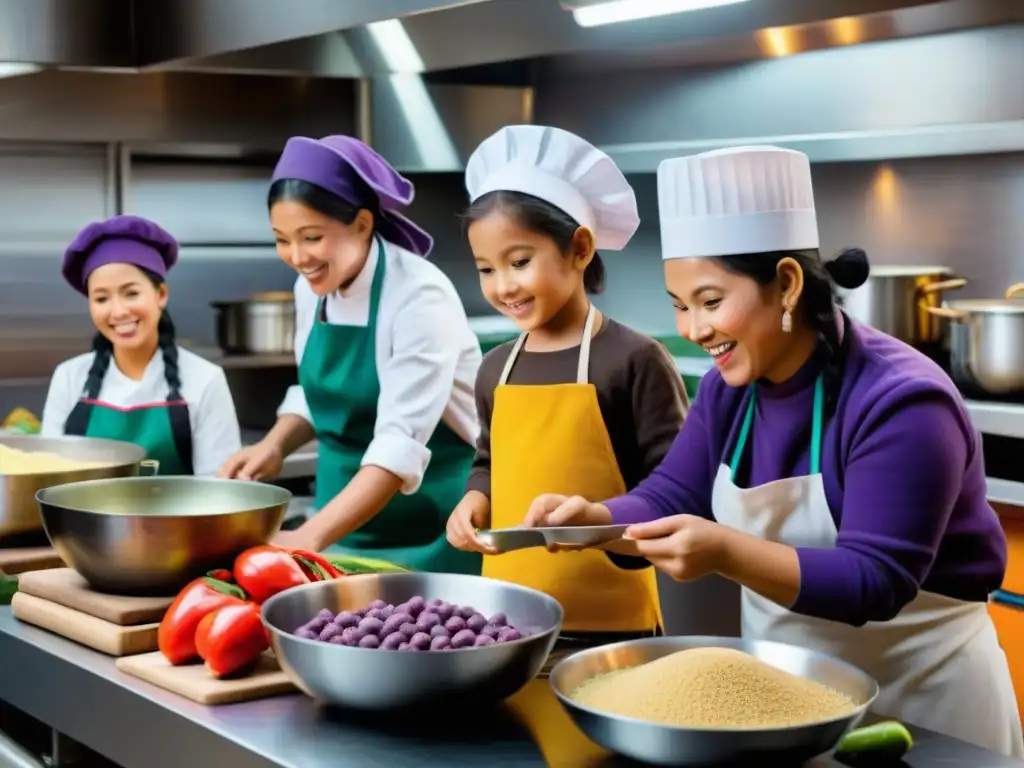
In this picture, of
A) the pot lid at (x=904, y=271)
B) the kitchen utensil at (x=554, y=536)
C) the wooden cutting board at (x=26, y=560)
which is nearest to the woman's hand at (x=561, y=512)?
the kitchen utensil at (x=554, y=536)

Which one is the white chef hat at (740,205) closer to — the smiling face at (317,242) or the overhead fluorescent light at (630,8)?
the overhead fluorescent light at (630,8)

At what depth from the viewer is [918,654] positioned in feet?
5.58

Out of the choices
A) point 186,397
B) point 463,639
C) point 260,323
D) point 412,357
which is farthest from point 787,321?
point 260,323

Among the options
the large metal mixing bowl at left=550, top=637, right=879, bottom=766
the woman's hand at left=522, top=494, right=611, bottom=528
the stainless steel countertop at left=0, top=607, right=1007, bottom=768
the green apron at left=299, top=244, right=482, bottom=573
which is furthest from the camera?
the green apron at left=299, top=244, right=482, bottom=573

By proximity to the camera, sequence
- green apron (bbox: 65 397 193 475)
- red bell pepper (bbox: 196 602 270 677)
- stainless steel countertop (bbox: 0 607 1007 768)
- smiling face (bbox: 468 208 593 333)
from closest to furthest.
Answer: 1. stainless steel countertop (bbox: 0 607 1007 768)
2. red bell pepper (bbox: 196 602 270 677)
3. smiling face (bbox: 468 208 593 333)
4. green apron (bbox: 65 397 193 475)

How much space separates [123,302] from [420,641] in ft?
5.71

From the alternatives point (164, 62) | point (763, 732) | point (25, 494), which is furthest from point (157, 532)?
point (164, 62)

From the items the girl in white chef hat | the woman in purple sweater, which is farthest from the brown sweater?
the woman in purple sweater

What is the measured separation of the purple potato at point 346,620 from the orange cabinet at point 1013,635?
1.83 metres

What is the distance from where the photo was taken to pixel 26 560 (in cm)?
212

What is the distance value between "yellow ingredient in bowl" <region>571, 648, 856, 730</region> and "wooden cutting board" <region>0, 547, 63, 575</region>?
1121mm

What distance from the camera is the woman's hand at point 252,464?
A: 2.32m

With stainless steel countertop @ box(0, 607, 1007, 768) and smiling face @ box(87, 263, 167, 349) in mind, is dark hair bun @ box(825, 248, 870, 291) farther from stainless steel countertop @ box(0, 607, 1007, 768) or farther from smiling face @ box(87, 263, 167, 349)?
smiling face @ box(87, 263, 167, 349)

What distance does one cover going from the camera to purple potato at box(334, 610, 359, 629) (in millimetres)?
1450
